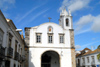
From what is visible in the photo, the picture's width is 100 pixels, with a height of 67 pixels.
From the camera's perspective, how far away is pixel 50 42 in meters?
21.8

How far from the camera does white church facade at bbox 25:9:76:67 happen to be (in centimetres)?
2122

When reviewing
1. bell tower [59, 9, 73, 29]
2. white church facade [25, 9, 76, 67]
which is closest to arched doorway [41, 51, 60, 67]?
white church facade [25, 9, 76, 67]

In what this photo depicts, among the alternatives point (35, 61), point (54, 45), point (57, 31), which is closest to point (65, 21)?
point (57, 31)

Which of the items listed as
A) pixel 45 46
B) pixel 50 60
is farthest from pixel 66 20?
pixel 50 60

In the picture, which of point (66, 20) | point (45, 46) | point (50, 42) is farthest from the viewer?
point (66, 20)

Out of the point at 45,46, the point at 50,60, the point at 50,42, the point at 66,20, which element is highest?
the point at 66,20

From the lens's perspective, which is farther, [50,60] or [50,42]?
[50,60]

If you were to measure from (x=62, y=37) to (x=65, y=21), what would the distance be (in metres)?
3.06

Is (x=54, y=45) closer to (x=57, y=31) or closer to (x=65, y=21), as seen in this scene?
(x=57, y=31)

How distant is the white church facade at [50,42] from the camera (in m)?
21.2

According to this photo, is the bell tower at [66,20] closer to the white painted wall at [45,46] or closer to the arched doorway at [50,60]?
the white painted wall at [45,46]

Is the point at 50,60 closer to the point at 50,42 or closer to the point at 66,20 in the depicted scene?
the point at 50,42

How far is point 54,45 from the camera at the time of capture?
21.6m

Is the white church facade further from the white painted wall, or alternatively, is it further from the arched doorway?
the arched doorway
